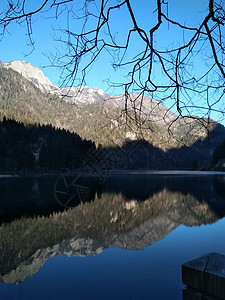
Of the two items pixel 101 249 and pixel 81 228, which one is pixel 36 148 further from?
pixel 101 249

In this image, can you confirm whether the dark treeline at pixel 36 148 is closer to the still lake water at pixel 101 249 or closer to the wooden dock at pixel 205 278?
the still lake water at pixel 101 249

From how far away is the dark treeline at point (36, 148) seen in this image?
111250mm

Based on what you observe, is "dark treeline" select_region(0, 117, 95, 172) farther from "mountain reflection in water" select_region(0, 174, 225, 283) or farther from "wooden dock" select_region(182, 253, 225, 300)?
"wooden dock" select_region(182, 253, 225, 300)

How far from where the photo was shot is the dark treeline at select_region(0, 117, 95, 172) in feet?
365

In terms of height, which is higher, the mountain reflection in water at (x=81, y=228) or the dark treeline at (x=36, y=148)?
the dark treeline at (x=36, y=148)

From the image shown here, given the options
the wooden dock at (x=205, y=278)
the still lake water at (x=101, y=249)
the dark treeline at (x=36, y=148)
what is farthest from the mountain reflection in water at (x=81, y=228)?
the dark treeline at (x=36, y=148)

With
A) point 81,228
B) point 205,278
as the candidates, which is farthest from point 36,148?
point 205,278

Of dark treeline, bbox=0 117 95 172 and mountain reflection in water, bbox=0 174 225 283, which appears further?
dark treeline, bbox=0 117 95 172

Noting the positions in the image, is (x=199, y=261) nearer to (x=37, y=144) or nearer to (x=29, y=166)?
(x=29, y=166)

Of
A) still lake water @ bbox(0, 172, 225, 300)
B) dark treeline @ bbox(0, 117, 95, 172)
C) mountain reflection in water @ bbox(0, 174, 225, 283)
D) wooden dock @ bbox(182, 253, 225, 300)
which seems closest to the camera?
wooden dock @ bbox(182, 253, 225, 300)

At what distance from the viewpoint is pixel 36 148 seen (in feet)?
451

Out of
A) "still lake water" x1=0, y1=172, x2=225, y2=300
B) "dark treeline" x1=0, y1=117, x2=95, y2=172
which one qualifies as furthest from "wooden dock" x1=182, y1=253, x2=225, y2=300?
"dark treeline" x1=0, y1=117, x2=95, y2=172

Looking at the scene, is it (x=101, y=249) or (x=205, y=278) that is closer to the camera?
(x=205, y=278)

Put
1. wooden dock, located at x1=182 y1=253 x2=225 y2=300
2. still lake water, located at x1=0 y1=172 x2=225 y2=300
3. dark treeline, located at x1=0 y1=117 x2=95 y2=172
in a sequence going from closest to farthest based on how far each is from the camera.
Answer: wooden dock, located at x1=182 y1=253 x2=225 y2=300 < still lake water, located at x1=0 y1=172 x2=225 y2=300 < dark treeline, located at x1=0 y1=117 x2=95 y2=172
